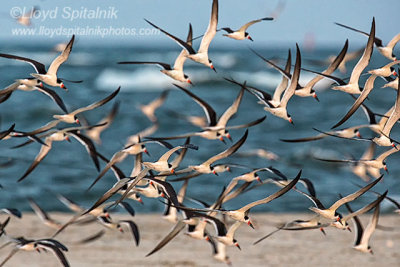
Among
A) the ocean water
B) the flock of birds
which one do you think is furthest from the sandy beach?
the flock of birds

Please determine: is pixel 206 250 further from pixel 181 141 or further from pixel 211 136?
pixel 181 141

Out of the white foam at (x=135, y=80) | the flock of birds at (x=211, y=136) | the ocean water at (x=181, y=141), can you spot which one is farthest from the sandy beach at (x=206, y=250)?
the white foam at (x=135, y=80)

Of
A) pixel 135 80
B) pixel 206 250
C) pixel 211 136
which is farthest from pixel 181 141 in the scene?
pixel 135 80

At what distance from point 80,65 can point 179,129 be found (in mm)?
28774

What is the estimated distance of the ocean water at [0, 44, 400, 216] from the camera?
53.1 ft

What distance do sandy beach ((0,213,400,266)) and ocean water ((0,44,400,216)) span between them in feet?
4.64

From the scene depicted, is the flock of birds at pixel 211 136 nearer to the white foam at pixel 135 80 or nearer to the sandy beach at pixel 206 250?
the sandy beach at pixel 206 250

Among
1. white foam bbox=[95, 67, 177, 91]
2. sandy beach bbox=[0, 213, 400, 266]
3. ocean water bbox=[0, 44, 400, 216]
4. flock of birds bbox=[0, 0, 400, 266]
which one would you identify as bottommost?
white foam bbox=[95, 67, 177, 91]

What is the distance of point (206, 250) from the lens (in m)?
10.3

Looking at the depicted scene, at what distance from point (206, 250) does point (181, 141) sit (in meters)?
12.9

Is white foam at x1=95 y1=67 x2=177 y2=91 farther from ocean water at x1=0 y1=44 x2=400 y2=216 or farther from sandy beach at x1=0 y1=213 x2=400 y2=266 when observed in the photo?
sandy beach at x1=0 y1=213 x2=400 y2=266

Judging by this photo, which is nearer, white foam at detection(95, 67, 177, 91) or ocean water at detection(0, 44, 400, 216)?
ocean water at detection(0, 44, 400, 216)

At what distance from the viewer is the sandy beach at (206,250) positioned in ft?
32.1

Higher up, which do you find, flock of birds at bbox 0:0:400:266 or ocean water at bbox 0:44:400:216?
flock of birds at bbox 0:0:400:266
